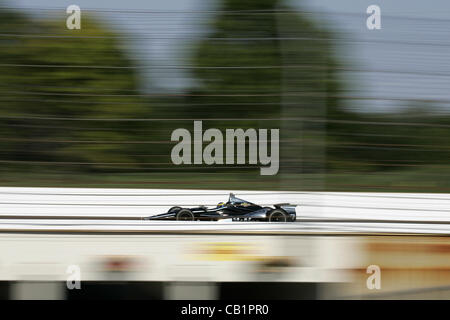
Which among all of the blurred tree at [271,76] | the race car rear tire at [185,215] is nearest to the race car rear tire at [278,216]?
the blurred tree at [271,76]

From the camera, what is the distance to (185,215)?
237 centimetres

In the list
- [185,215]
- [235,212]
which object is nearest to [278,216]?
[235,212]

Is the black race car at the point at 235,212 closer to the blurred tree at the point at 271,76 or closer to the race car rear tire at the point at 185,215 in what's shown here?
the race car rear tire at the point at 185,215

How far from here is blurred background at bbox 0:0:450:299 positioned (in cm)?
226

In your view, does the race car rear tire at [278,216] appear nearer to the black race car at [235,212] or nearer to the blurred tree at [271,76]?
the black race car at [235,212]

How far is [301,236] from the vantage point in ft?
7.48

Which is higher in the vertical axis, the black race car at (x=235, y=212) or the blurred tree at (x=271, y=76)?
the blurred tree at (x=271, y=76)

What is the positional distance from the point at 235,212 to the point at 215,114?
0.48m

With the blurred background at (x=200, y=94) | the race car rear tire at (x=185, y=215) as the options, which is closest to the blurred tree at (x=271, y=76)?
the blurred background at (x=200, y=94)

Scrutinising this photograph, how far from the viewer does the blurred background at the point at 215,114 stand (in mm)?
2260

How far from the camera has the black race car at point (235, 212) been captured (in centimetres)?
228
